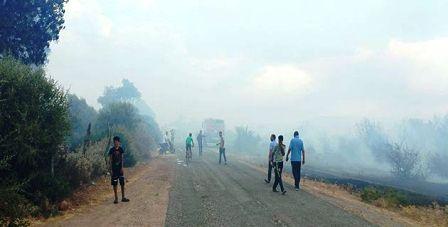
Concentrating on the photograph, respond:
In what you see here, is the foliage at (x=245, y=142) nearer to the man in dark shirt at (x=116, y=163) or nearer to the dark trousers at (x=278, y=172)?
the dark trousers at (x=278, y=172)

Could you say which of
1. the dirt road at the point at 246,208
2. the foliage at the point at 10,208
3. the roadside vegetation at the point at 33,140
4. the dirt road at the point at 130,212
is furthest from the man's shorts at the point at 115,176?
the foliage at the point at 10,208

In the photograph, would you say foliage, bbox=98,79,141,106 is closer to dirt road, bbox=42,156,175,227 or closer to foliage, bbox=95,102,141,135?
foliage, bbox=95,102,141,135

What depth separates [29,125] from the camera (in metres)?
11.8

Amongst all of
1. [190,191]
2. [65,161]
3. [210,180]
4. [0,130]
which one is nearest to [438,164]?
[210,180]

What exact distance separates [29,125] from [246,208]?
6.83m

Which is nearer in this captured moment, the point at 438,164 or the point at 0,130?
the point at 0,130

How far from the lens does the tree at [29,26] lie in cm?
2011

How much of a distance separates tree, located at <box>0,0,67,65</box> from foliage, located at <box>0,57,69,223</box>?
8.29m

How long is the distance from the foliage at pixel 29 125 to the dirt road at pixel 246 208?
162 inches

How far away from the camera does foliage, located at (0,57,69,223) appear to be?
11.4 meters

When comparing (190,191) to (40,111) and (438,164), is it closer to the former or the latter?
(40,111)

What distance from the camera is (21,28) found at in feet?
67.4

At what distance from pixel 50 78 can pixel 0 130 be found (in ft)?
8.98

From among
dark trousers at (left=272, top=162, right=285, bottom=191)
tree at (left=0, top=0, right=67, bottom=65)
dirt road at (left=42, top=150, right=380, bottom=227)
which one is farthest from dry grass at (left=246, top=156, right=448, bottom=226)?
tree at (left=0, top=0, right=67, bottom=65)
